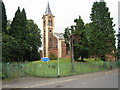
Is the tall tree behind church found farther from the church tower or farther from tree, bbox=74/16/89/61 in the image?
the church tower

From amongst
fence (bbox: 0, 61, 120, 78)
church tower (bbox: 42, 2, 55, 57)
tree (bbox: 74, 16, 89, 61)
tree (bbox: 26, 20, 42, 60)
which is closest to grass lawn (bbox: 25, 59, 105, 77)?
fence (bbox: 0, 61, 120, 78)

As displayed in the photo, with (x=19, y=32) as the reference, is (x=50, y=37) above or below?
above

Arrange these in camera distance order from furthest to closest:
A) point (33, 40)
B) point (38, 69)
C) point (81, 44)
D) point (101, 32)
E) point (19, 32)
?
point (33, 40), point (19, 32), point (81, 44), point (101, 32), point (38, 69)

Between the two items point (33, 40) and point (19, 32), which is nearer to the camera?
point (19, 32)

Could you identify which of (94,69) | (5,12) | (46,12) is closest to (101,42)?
(94,69)

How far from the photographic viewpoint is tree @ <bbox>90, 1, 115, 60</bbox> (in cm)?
3520

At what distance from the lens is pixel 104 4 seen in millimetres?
37750

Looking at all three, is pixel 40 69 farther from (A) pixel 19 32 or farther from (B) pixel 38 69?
(A) pixel 19 32

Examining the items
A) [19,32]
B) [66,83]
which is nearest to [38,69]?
[66,83]

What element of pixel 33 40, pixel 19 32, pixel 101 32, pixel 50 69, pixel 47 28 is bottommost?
pixel 50 69

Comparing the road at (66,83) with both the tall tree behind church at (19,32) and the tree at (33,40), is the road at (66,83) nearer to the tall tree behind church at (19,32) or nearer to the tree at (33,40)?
the tall tree behind church at (19,32)

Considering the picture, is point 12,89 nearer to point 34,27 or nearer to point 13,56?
point 13,56

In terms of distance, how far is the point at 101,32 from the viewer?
35.8 m

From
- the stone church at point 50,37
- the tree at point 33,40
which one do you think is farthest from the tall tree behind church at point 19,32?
the stone church at point 50,37
